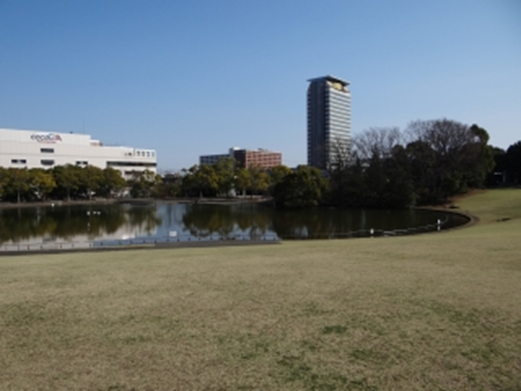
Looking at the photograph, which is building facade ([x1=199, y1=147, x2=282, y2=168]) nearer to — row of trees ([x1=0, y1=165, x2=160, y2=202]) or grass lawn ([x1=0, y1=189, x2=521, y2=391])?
row of trees ([x1=0, y1=165, x2=160, y2=202])

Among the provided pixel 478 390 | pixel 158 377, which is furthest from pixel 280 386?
pixel 478 390

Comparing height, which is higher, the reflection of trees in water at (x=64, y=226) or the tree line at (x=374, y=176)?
the tree line at (x=374, y=176)

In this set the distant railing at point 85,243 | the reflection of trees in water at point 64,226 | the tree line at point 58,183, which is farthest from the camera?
the tree line at point 58,183

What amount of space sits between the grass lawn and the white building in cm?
7398

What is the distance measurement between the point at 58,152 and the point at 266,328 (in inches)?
3220

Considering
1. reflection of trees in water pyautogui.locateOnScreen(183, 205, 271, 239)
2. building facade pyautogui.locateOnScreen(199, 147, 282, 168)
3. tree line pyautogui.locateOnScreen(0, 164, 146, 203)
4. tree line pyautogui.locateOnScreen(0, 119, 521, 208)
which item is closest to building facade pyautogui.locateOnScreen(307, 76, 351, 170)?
building facade pyautogui.locateOnScreen(199, 147, 282, 168)

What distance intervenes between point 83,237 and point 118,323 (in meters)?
24.3

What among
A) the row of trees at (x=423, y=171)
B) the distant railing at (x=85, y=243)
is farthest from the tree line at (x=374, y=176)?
the distant railing at (x=85, y=243)

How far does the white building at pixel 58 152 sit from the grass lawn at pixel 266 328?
7398 cm

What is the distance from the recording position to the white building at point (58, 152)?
71625 millimetres

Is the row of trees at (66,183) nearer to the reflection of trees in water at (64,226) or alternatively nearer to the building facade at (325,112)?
the reflection of trees in water at (64,226)

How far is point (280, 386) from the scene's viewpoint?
394 centimetres

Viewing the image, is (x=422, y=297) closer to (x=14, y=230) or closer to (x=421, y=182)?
(x=14, y=230)

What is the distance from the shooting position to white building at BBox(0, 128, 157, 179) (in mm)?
71625
